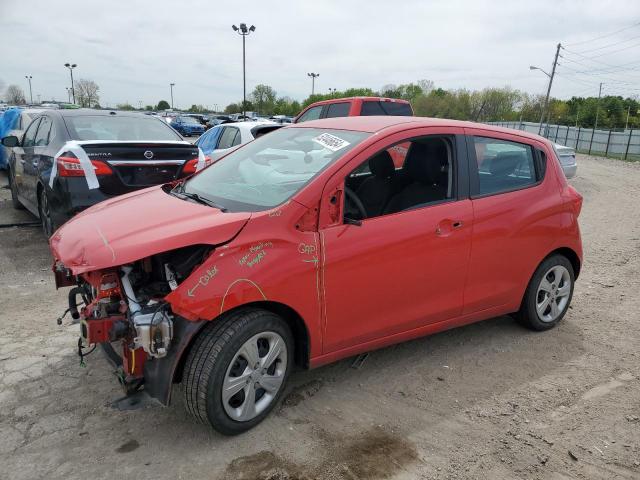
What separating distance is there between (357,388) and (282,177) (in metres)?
1.51

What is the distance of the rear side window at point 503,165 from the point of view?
3.86 meters

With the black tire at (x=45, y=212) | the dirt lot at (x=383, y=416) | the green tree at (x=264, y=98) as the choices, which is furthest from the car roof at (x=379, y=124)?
the green tree at (x=264, y=98)

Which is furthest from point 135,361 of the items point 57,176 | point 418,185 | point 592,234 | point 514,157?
point 592,234

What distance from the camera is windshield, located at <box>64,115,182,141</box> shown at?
6086 millimetres

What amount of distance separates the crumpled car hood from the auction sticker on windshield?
2.66ft

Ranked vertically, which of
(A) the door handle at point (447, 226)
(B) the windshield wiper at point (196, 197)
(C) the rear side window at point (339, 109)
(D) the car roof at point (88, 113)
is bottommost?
(A) the door handle at point (447, 226)

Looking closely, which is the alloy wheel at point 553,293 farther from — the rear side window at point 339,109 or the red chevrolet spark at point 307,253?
the rear side window at point 339,109

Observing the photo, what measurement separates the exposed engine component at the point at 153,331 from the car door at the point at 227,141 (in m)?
6.77

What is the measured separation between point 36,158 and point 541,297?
19.3 feet

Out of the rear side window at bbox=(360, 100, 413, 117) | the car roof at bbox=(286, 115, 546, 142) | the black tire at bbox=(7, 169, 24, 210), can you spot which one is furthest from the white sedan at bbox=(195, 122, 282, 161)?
the car roof at bbox=(286, 115, 546, 142)

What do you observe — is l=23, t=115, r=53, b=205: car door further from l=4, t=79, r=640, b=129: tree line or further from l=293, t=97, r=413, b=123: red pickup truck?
l=4, t=79, r=640, b=129: tree line

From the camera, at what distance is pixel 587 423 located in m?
3.22

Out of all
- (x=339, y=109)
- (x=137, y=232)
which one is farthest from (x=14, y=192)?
(x=137, y=232)

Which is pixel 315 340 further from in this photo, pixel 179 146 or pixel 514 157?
pixel 179 146
